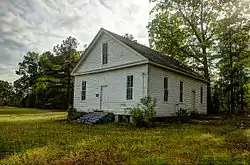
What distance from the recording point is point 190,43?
30.3m

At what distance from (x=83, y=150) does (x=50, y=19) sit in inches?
536

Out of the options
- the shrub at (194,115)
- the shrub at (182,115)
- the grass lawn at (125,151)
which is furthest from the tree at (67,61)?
the grass lawn at (125,151)

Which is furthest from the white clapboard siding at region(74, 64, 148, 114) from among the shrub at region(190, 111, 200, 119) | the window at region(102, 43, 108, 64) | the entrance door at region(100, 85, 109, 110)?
the shrub at region(190, 111, 200, 119)

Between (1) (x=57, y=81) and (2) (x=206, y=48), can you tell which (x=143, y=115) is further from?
(1) (x=57, y=81)

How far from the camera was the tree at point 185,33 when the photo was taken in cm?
2925

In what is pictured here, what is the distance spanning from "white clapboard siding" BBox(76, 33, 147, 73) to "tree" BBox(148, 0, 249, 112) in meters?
12.7

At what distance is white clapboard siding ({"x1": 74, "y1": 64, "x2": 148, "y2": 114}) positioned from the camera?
16.2m

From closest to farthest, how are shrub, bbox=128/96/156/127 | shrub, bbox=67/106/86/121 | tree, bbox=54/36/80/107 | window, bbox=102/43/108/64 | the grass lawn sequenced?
the grass lawn
shrub, bbox=128/96/156/127
window, bbox=102/43/108/64
shrub, bbox=67/106/86/121
tree, bbox=54/36/80/107

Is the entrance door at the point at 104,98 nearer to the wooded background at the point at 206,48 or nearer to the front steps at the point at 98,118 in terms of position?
the front steps at the point at 98,118

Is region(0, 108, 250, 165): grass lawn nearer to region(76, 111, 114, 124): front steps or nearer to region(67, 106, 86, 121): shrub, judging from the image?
region(76, 111, 114, 124): front steps

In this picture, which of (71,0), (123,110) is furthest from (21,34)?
(123,110)

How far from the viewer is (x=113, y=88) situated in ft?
59.7

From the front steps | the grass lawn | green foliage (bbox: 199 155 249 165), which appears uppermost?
the front steps

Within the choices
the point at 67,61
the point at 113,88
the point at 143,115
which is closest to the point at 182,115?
the point at 143,115
